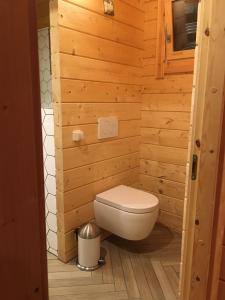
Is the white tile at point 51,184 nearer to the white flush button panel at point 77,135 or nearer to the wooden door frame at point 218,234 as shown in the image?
the white flush button panel at point 77,135

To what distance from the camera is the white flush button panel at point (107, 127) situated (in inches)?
86.7

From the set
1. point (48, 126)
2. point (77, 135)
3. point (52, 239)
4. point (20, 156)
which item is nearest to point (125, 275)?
point (52, 239)

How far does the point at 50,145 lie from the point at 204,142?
132 cm

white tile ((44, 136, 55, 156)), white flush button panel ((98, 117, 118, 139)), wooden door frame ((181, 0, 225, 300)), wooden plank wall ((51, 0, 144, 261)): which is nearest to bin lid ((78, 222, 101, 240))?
wooden plank wall ((51, 0, 144, 261))

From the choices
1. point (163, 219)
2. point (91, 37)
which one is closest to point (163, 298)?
point (163, 219)

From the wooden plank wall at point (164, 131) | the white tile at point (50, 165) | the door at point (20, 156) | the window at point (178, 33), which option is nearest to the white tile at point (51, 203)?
the white tile at point (50, 165)

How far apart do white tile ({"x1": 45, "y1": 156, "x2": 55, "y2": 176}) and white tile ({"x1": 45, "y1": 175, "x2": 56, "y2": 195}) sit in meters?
0.04

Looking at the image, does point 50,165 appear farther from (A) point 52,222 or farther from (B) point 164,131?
(B) point 164,131

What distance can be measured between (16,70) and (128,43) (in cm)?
208

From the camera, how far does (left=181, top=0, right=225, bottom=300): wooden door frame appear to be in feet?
3.05

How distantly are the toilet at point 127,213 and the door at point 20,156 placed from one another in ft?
4.61

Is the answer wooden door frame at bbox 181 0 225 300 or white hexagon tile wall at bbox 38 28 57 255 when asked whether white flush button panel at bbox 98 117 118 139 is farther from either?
wooden door frame at bbox 181 0 225 300

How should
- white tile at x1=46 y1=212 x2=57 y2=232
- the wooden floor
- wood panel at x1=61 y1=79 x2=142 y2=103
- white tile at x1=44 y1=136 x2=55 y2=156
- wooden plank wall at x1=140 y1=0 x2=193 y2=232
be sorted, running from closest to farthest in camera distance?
the wooden floor < wood panel at x1=61 y1=79 x2=142 y2=103 < white tile at x1=44 y1=136 x2=55 y2=156 < white tile at x1=46 y1=212 x2=57 y2=232 < wooden plank wall at x1=140 y1=0 x2=193 y2=232

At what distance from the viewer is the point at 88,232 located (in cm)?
197
